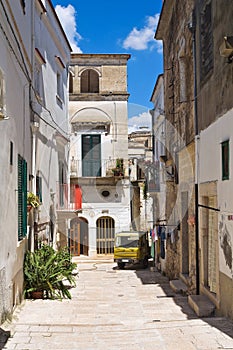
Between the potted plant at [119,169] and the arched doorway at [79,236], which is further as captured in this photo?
the arched doorway at [79,236]

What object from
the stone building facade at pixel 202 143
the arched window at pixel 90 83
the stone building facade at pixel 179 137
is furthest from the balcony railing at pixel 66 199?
the arched window at pixel 90 83

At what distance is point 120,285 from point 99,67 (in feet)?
53.5

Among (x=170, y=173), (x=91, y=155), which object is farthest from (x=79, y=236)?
(x=170, y=173)

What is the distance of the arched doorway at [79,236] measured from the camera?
27469 mm

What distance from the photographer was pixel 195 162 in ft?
37.7

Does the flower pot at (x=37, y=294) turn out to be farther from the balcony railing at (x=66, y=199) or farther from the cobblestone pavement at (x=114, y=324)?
the balcony railing at (x=66, y=199)

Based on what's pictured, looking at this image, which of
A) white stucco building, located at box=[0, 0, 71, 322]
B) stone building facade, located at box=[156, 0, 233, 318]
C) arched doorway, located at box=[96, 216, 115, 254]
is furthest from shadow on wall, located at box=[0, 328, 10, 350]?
arched doorway, located at box=[96, 216, 115, 254]

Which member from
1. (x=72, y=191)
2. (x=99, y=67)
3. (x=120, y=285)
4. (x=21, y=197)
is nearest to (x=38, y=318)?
(x=21, y=197)

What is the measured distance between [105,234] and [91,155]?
4.75 m

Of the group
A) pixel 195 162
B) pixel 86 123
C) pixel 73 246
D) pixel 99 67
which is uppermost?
pixel 99 67

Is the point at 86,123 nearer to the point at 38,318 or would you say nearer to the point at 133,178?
the point at 133,178

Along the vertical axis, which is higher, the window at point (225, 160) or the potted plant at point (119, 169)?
the potted plant at point (119, 169)

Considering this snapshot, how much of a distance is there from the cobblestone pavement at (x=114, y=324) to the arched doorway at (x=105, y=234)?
13752 millimetres

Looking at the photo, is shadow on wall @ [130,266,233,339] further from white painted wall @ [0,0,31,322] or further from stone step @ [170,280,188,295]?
white painted wall @ [0,0,31,322]
